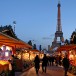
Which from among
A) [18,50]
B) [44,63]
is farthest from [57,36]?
[44,63]

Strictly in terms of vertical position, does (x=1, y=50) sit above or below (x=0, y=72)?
above

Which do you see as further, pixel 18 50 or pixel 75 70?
pixel 18 50

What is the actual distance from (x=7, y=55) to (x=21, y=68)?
739 cm

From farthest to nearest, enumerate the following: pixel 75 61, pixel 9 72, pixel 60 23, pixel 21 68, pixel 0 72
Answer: pixel 60 23 → pixel 21 68 → pixel 75 61 → pixel 9 72 → pixel 0 72

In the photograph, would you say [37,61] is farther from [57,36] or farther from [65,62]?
[57,36]

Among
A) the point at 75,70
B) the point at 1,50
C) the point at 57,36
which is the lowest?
the point at 75,70

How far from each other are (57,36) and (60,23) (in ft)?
18.1

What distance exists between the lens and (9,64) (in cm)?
1964

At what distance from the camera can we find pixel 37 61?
25391 mm

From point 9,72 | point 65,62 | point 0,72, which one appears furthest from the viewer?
point 65,62

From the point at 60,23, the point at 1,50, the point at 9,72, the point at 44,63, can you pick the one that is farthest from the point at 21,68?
the point at 60,23

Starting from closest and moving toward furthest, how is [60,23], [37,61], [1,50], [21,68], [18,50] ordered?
[1,50]
[37,61]
[21,68]
[18,50]
[60,23]

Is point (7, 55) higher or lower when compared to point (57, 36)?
lower

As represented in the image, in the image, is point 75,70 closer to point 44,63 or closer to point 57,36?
point 44,63
